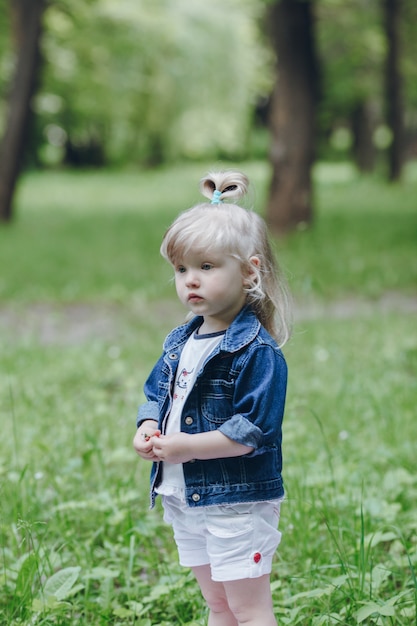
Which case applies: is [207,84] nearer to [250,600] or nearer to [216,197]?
[216,197]

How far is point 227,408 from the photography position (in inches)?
88.8

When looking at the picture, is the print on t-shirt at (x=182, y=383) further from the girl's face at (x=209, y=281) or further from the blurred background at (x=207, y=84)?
the blurred background at (x=207, y=84)

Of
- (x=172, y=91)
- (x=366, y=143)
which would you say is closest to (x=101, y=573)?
(x=366, y=143)

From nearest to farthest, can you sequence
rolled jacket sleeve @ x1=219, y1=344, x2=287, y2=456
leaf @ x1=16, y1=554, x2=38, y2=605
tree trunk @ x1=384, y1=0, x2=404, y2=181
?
rolled jacket sleeve @ x1=219, y1=344, x2=287, y2=456 → leaf @ x1=16, y1=554, x2=38, y2=605 → tree trunk @ x1=384, y1=0, x2=404, y2=181

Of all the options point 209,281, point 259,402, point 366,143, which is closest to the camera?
point 259,402

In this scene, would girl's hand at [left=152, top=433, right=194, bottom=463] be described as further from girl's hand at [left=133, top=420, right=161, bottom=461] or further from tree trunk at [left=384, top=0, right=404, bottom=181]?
tree trunk at [left=384, top=0, right=404, bottom=181]

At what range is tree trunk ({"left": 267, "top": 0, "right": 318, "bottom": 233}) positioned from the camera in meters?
12.8

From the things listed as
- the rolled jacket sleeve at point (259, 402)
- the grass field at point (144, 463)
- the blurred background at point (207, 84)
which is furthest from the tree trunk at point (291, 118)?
the rolled jacket sleeve at point (259, 402)

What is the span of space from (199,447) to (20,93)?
48.7 feet

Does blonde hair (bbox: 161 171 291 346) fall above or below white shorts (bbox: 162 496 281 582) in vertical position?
above

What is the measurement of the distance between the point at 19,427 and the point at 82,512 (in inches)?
54.1

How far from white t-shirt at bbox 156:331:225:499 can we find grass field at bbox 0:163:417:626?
0.42 metres

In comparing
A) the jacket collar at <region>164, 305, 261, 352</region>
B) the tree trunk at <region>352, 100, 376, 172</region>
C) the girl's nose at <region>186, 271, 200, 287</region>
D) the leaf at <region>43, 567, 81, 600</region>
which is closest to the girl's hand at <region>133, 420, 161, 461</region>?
the jacket collar at <region>164, 305, 261, 352</region>

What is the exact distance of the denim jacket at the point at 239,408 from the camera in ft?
7.15
